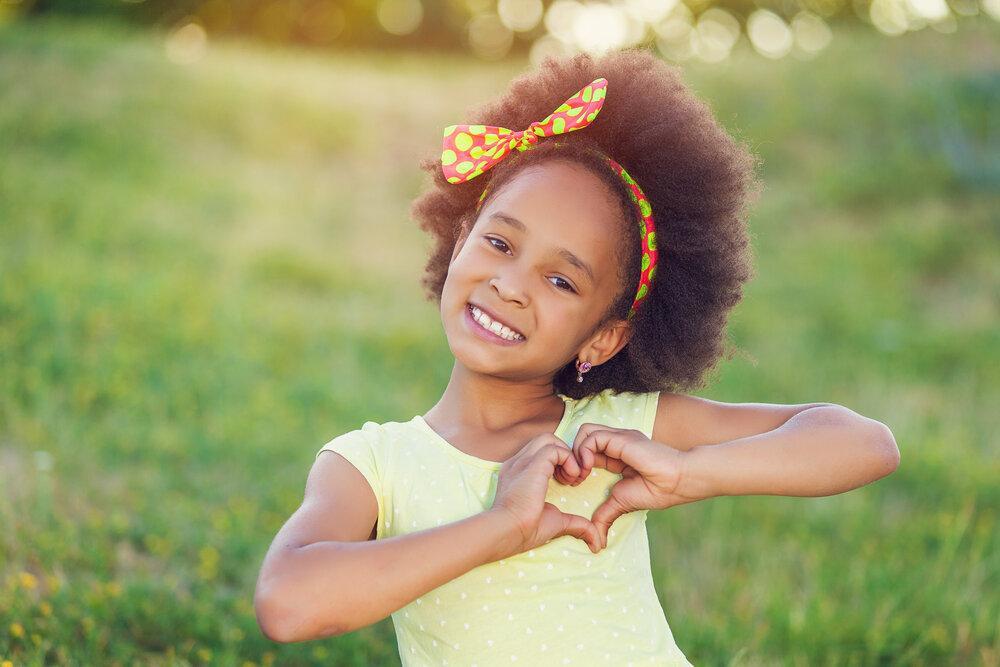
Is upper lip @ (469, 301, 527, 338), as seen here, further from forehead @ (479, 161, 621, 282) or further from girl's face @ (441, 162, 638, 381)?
forehead @ (479, 161, 621, 282)

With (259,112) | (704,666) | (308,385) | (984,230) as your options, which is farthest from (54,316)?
(984,230)

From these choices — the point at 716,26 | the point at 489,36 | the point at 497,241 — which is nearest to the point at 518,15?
the point at 489,36

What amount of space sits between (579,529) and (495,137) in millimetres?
966

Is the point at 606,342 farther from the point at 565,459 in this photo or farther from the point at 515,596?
the point at 515,596

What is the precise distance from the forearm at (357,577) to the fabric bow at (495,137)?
1.01 m

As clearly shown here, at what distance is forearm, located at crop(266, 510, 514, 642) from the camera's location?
1918 mm

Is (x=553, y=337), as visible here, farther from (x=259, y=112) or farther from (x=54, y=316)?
(x=259, y=112)

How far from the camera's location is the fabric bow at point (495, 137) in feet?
8.21

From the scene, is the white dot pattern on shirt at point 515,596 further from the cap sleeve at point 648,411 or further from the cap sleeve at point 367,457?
the cap sleeve at point 648,411

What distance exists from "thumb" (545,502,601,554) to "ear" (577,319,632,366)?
47 cm

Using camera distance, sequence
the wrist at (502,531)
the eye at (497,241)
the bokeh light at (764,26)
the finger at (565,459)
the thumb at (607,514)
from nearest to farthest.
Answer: the wrist at (502,531) → the finger at (565,459) → the thumb at (607,514) → the eye at (497,241) → the bokeh light at (764,26)

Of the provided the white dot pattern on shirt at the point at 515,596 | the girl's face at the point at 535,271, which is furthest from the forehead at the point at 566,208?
the white dot pattern on shirt at the point at 515,596

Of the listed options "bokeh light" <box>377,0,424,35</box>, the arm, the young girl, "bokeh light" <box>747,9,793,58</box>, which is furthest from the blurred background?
"bokeh light" <box>747,9,793,58</box>

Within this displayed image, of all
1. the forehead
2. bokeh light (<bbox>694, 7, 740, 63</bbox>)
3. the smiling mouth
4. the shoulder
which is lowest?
bokeh light (<bbox>694, 7, 740, 63</bbox>)
